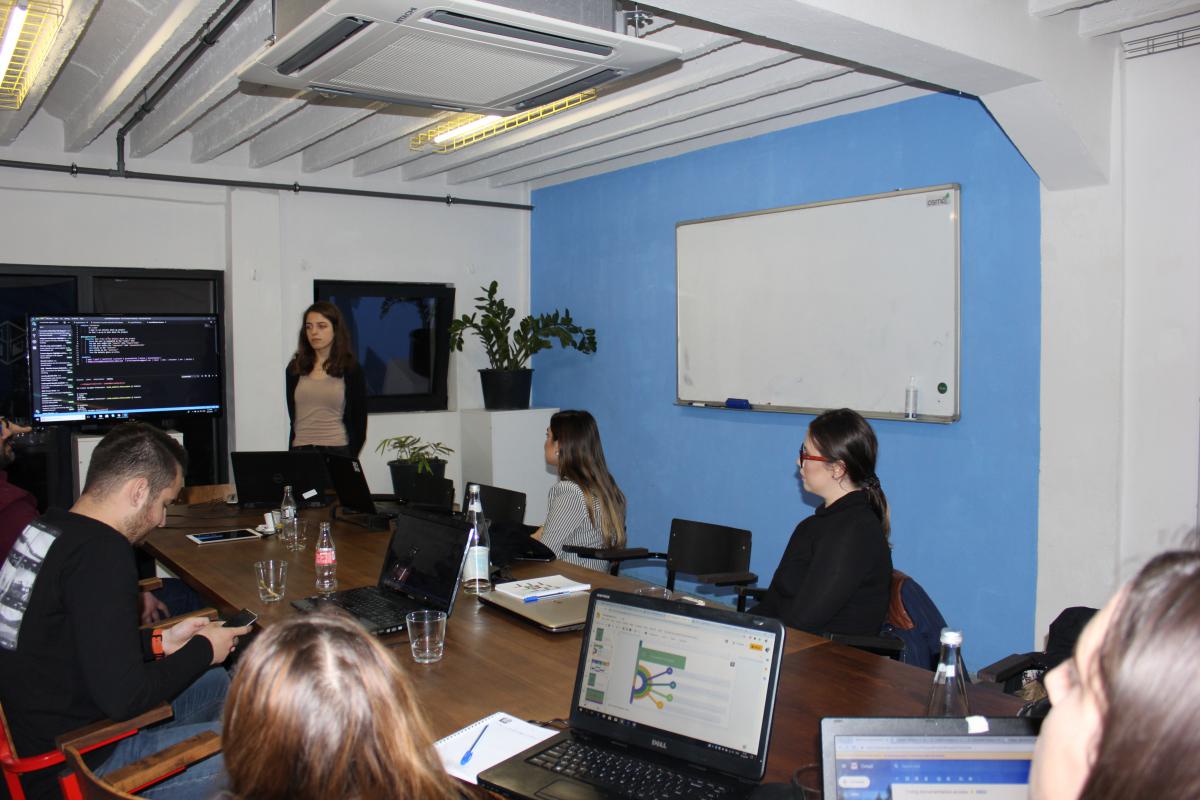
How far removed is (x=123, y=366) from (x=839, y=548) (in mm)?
4577

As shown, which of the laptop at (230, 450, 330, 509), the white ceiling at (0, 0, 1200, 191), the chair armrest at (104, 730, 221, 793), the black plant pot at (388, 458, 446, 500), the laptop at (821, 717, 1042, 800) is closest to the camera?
the laptop at (821, 717, 1042, 800)

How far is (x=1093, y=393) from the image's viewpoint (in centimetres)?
382

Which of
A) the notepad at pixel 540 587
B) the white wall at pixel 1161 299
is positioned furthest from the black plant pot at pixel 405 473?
the white wall at pixel 1161 299

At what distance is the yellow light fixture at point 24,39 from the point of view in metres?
3.02

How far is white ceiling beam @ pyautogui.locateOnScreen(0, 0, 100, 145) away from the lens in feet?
10.8

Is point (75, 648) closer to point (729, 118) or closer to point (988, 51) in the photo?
point (988, 51)

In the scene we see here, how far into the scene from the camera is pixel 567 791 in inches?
62.9

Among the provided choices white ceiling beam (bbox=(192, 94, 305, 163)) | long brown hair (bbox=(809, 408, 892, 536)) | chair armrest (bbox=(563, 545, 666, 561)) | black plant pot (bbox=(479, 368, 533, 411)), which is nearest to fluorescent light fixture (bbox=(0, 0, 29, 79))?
white ceiling beam (bbox=(192, 94, 305, 163))

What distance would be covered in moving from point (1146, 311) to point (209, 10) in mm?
3790

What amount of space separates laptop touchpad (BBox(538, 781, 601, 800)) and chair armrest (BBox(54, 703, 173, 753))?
1.09 meters

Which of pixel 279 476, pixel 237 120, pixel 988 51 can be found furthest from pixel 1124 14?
pixel 237 120

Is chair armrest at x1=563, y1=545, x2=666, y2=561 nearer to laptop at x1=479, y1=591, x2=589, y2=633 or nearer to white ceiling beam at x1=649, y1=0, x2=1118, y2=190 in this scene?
laptop at x1=479, y1=591, x2=589, y2=633

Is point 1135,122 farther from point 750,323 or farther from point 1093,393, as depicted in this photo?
point 750,323

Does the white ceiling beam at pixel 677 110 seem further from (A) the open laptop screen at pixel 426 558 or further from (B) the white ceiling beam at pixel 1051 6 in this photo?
(A) the open laptop screen at pixel 426 558
